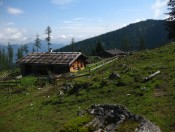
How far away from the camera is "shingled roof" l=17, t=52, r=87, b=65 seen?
60969 millimetres

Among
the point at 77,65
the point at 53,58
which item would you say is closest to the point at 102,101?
the point at 77,65

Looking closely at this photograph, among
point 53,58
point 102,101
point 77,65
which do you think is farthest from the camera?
point 77,65

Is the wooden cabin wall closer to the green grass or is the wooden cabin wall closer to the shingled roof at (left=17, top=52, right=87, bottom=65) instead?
the shingled roof at (left=17, top=52, right=87, bottom=65)

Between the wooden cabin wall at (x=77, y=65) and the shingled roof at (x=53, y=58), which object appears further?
the wooden cabin wall at (x=77, y=65)

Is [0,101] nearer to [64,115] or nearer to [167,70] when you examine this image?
[64,115]

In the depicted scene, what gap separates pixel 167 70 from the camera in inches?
1328

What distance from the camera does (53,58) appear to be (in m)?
63.6

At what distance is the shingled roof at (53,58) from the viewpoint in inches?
2400

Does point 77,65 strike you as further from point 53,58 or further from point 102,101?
point 102,101

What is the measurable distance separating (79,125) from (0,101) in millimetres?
28508

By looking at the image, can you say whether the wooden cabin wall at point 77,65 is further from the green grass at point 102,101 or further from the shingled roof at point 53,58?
the green grass at point 102,101

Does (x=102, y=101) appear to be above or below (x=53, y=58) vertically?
below

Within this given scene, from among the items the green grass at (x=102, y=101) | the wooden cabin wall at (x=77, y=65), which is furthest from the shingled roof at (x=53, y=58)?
the green grass at (x=102, y=101)

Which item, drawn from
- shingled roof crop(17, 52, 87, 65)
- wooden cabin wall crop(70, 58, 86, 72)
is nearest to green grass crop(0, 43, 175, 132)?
shingled roof crop(17, 52, 87, 65)
